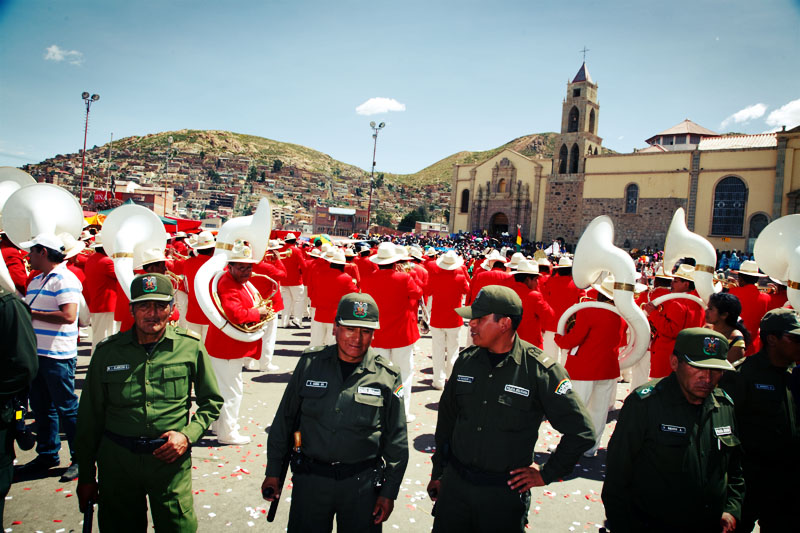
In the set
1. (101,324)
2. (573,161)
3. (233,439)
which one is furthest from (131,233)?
(573,161)

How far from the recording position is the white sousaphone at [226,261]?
15.5ft

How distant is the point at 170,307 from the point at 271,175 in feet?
382

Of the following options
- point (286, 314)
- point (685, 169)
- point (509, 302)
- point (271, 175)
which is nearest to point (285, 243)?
point (286, 314)

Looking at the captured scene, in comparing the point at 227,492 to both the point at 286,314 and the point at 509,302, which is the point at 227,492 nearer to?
the point at 509,302

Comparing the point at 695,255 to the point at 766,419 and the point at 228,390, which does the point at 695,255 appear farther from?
the point at 228,390

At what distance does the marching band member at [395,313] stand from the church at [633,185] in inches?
1433

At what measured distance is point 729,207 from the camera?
119 feet

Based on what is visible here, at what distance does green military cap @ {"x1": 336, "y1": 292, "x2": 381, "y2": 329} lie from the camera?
2.70 meters

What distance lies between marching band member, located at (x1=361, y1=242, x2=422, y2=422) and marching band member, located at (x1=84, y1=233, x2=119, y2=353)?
3.97 m

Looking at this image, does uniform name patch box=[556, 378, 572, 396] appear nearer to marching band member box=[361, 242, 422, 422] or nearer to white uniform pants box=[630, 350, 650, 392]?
marching band member box=[361, 242, 422, 422]

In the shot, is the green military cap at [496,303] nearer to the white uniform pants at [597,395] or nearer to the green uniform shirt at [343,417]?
the green uniform shirt at [343,417]

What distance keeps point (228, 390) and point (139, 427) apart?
240cm

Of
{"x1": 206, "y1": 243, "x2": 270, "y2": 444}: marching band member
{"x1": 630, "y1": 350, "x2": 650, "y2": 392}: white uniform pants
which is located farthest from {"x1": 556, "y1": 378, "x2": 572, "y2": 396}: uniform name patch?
{"x1": 630, "y1": 350, "x2": 650, "y2": 392}: white uniform pants

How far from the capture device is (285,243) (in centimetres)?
1173
